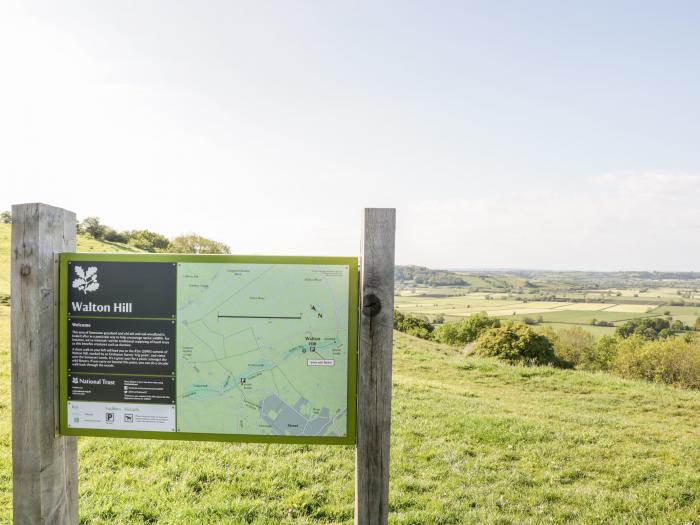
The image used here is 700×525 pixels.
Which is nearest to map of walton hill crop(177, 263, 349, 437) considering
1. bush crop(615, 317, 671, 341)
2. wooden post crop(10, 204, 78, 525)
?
wooden post crop(10, 204, 78, 525)

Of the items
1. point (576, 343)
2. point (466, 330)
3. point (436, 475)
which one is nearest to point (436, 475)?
point (436, 475)

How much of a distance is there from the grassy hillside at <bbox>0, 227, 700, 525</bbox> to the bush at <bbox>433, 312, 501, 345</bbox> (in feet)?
48.9

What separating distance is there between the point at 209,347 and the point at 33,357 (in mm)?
1169

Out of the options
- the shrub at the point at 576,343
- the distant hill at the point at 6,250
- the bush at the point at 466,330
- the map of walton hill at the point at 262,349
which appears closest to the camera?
the map of walton hill at the point at 262,349

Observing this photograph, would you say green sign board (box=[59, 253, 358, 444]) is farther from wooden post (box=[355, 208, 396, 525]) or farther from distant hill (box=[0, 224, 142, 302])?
distant hill (box=[0, 224, 142, 302])

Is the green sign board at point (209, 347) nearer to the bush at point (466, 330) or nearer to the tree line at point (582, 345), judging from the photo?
the tree line at point (582, 345)

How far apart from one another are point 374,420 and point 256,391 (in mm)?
810

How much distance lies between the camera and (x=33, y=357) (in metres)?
3.19

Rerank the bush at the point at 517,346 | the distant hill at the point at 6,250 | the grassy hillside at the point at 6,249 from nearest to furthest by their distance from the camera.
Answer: the bush at the point at 517,346, the distant hill at the point at 6,250, the grassy hillside at the point at 6,249

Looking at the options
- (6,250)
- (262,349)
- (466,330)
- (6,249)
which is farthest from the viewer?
(6,249)

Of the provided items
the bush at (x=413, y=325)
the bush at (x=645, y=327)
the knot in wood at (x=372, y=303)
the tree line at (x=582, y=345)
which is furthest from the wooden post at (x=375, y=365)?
the bush at (x=645, y=327)

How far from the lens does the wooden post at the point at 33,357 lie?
10.4 feet

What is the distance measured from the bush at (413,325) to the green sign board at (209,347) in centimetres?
2351

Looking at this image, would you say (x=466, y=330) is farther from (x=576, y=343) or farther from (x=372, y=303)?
(x=372, y=303)
